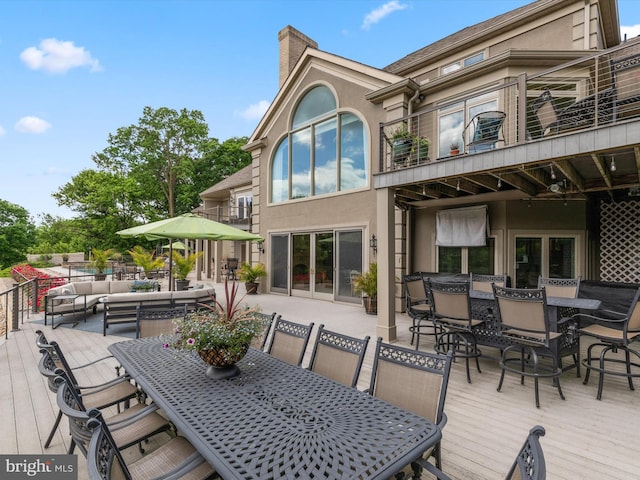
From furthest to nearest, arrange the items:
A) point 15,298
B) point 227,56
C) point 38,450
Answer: point 227,56 → point 15,298 → point 38,450

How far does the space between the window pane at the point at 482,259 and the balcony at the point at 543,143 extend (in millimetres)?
1362

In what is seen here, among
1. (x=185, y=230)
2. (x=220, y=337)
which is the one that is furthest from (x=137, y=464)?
(x=185, y=230)

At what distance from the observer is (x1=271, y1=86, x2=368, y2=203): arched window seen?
972cm

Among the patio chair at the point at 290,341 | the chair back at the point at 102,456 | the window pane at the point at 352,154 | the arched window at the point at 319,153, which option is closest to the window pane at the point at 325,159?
the arched window at the point at 319,153

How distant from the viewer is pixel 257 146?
12859 millimetres

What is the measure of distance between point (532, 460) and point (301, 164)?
35.6 feet

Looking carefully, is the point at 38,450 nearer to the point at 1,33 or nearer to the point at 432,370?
the point at 432,370

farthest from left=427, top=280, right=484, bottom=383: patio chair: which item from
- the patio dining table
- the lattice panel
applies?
the lattice panel

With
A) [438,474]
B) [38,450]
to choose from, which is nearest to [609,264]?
[438,474]

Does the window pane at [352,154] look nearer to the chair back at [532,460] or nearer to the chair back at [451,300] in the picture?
the chair back at [451,300]

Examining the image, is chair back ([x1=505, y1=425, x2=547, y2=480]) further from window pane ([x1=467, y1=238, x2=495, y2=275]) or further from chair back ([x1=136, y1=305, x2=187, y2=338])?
window pane ([x1=467, y1=238, x2=495, y2=275])

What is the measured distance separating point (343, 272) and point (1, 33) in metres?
17.9

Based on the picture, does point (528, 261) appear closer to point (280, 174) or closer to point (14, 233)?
point (280, 174)

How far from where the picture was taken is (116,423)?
7.55 ft
